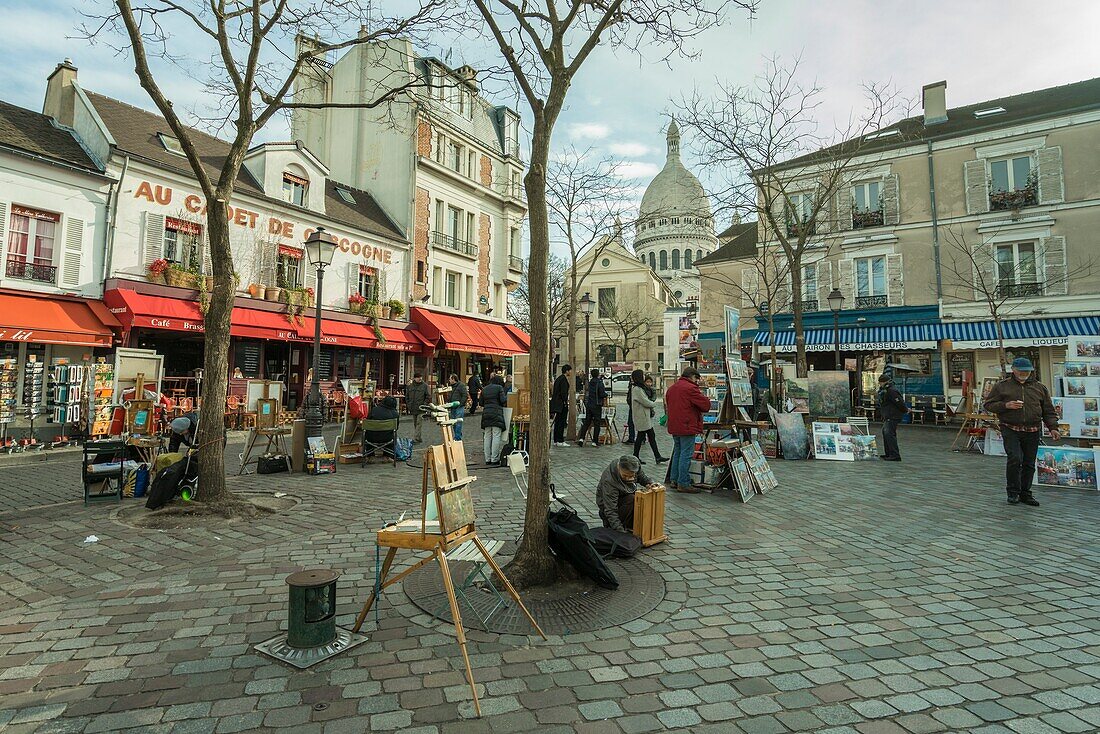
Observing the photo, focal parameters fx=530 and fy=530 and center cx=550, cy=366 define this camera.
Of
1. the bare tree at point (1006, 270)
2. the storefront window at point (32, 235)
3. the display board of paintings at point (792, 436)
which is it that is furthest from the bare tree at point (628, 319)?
the storefront window at point (32, 235)

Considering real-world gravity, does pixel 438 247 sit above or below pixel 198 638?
above

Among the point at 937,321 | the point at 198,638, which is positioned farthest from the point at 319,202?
the point at 937,321

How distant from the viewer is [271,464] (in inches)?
369

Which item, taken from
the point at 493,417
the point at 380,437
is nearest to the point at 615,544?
the point at 493,417

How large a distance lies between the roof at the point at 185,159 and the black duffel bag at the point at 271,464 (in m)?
8.00

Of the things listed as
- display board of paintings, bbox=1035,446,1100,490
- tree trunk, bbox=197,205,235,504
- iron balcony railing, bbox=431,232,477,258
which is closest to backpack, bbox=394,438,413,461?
tree trunk, bbox=197,205,235,504

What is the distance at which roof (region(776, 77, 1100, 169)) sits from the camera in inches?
781

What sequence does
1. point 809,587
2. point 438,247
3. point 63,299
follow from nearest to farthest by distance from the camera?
point 809,587
point 63,299
point 438,247

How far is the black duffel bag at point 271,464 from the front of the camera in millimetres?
9320

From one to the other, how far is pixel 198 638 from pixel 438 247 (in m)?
22.7

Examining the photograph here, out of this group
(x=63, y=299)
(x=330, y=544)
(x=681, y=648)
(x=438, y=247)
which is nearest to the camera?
(x=681, y=648)

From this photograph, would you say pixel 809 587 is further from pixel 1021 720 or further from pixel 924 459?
pixel 924 459

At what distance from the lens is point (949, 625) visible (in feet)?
11.9

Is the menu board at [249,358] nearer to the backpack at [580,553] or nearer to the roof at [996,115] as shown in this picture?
the backpack at [580,553]
